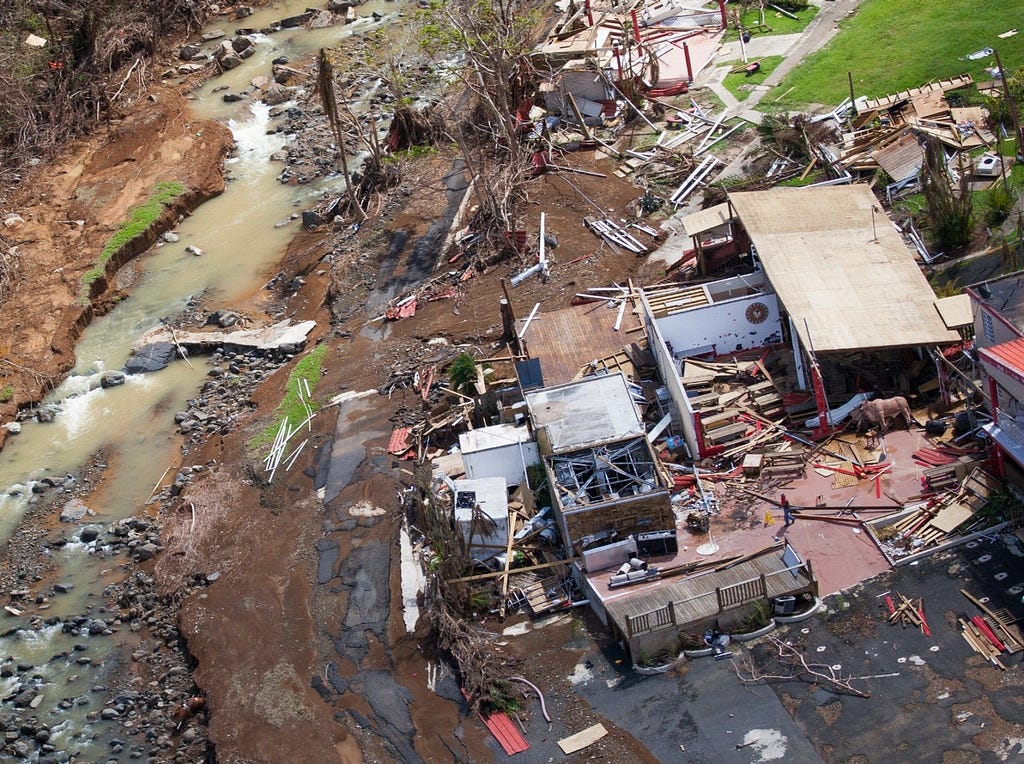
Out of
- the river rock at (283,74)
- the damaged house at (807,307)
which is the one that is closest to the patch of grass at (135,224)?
the river rock at (283,74)

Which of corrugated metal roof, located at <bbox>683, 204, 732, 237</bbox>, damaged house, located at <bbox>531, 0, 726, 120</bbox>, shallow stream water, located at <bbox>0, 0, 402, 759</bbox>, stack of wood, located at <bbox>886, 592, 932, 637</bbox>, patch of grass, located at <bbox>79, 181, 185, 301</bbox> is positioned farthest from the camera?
damaged house, located at <bbox>531, 0, 726, 120</bbox>

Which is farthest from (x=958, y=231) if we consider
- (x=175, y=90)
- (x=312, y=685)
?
(x=175, y=90)

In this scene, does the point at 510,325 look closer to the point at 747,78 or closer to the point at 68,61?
the point at 747,78

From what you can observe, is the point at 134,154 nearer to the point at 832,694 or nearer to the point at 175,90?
the point at 175,90

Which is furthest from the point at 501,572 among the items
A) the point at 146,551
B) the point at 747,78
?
the point at 747,78

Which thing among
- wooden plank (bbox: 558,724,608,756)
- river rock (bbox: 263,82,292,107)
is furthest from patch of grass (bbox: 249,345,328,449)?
river rock (bbox: 263,82,292,107)

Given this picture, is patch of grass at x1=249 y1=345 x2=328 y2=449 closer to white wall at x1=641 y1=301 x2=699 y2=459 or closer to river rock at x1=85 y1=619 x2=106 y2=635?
river rock at x1=85 y1=619 x2=106 y2=635
